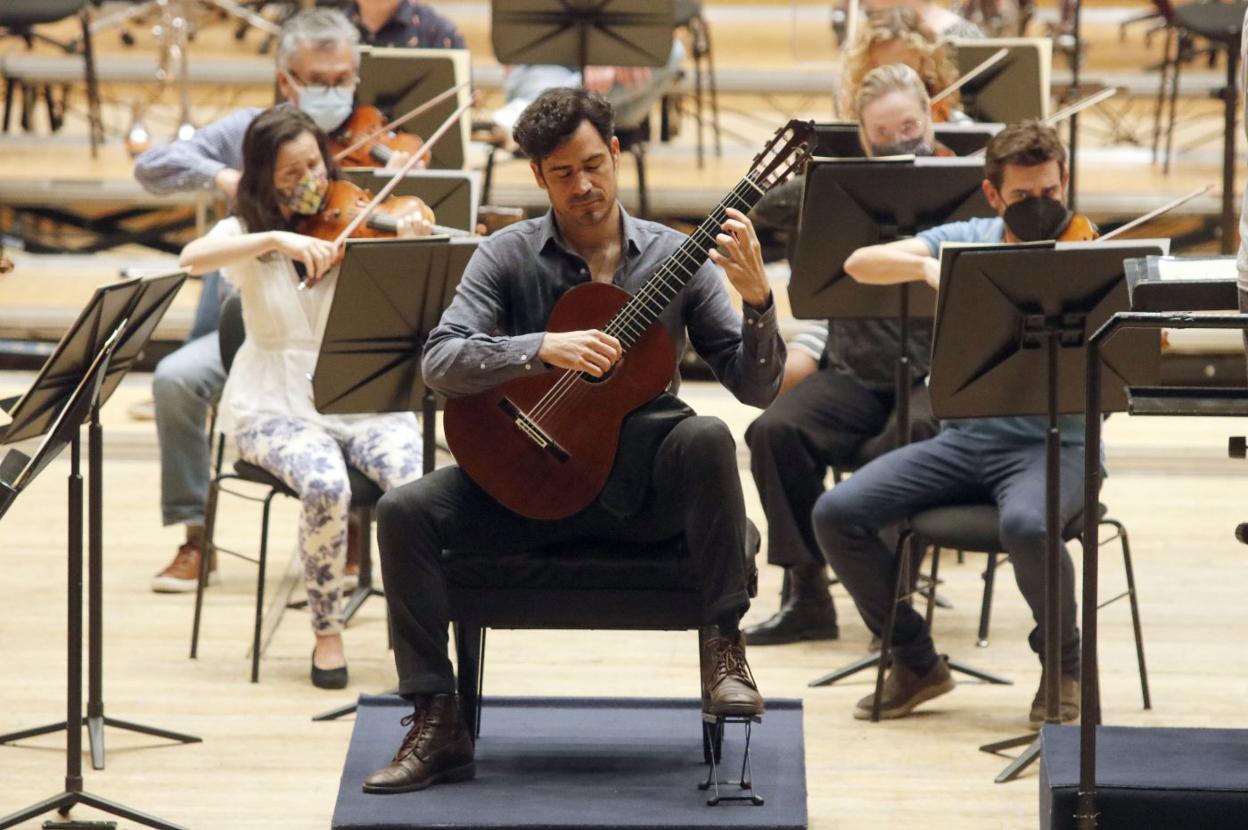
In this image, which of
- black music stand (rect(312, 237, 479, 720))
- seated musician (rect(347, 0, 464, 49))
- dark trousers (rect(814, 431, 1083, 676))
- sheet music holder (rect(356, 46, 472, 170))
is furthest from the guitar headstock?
seated musician (rect(347, 0, 464, 49))

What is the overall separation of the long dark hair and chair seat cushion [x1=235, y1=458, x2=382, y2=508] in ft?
1.75

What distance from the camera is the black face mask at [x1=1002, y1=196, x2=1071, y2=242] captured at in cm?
379

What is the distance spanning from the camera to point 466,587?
3297mm

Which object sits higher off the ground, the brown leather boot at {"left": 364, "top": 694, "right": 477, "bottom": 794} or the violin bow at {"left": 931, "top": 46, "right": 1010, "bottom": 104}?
the violin bow at {"left": 931, "top": 46, "right": 1010, "bottom": 104}

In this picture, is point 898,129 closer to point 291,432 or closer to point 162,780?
point 291,432

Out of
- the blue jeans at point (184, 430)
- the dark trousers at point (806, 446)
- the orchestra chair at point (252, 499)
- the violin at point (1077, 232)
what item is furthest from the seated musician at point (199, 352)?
the violin at point (1077, 232)

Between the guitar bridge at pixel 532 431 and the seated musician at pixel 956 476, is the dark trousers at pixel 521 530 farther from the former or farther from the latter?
the seated musician at pixel 956 476

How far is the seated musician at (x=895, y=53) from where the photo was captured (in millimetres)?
4809

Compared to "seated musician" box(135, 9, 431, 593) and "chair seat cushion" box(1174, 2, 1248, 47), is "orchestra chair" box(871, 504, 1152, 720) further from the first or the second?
"chair seat cushion" box(1174, 2, 1248, 47)

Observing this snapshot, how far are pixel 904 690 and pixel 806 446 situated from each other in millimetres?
675

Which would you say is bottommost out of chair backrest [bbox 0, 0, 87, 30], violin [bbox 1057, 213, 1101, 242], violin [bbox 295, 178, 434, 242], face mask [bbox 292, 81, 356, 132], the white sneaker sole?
the white sneaker sole

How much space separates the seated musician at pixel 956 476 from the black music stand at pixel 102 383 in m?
1.41

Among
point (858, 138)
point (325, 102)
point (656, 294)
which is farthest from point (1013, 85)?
point (656, 294)

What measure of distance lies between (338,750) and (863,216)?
156cm
